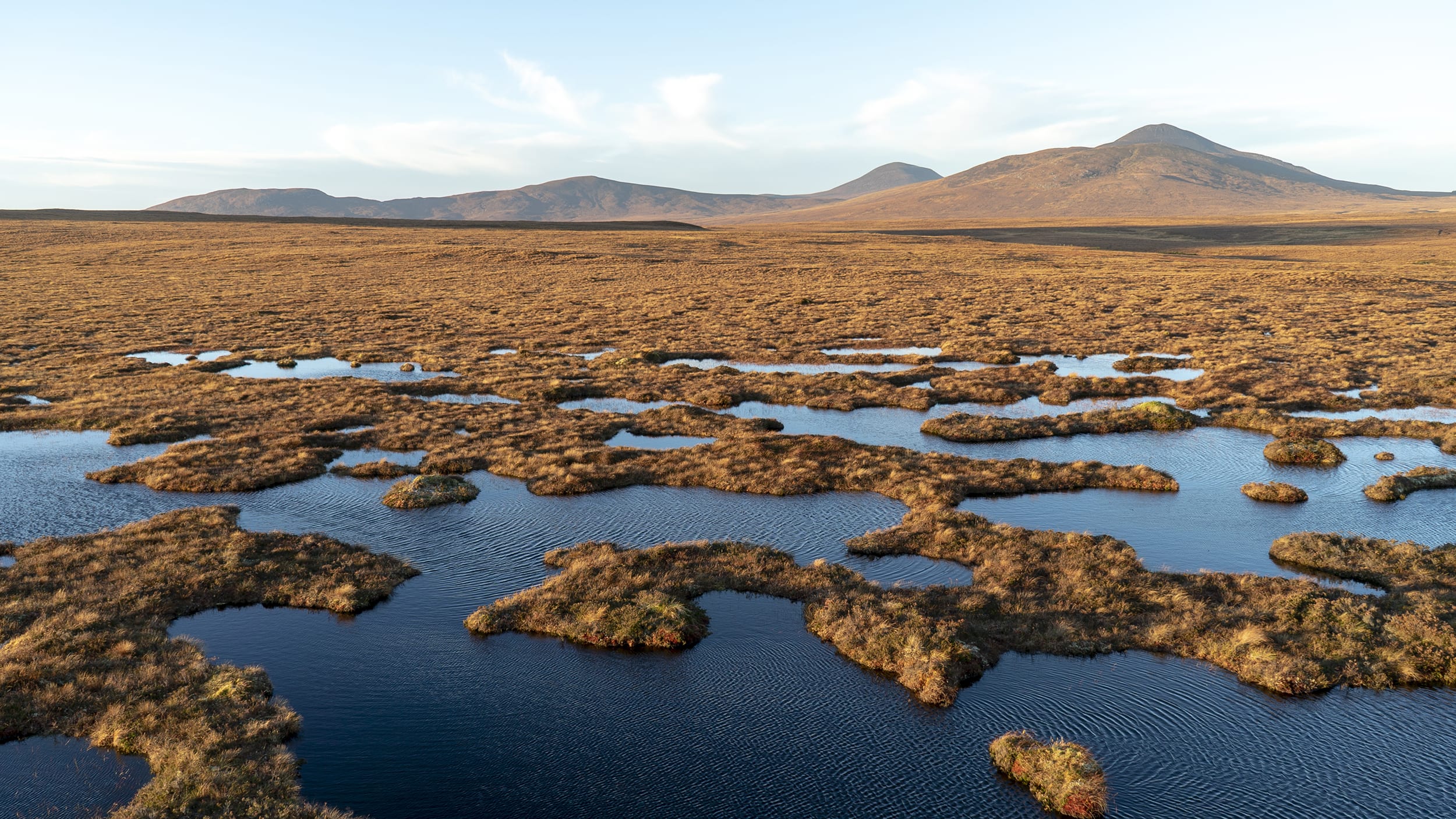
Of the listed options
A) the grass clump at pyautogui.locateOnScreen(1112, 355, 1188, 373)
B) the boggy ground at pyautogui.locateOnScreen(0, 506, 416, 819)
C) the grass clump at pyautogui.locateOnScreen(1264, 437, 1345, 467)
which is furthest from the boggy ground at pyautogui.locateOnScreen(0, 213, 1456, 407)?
the boggy ground at pyautogui.locateOnScreen(0, 506, 416, 819)

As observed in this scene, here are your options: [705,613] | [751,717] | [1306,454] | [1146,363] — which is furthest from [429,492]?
[1146,363]

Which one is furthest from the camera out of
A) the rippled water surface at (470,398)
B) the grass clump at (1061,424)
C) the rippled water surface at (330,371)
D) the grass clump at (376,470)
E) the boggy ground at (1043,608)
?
the rippled water surface at (330,371)

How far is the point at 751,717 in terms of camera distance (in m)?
18.1

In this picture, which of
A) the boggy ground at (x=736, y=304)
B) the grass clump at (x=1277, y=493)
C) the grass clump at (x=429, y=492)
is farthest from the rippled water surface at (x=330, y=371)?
the grass clump at (x=1277, y=493)

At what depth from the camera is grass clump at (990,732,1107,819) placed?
15133 millimetres

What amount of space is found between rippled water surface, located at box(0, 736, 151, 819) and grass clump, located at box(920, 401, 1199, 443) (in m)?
35.0

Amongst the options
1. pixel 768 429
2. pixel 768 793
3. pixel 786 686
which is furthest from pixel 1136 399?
pixel 768 793

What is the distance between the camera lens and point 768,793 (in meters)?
15.7

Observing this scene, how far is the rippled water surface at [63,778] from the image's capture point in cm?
1491

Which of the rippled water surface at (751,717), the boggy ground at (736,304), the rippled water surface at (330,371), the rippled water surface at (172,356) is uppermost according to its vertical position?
the boggy ground at (736,304)

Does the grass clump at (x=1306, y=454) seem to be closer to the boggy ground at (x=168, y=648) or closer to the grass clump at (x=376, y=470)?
the boggy ground at (x=168, y=648)

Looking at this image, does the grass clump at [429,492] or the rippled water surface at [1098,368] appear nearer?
the grass clump at [429,492]

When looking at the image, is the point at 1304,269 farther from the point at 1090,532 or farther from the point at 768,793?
the point at 768,793

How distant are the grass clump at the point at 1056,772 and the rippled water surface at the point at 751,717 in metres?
0.34
